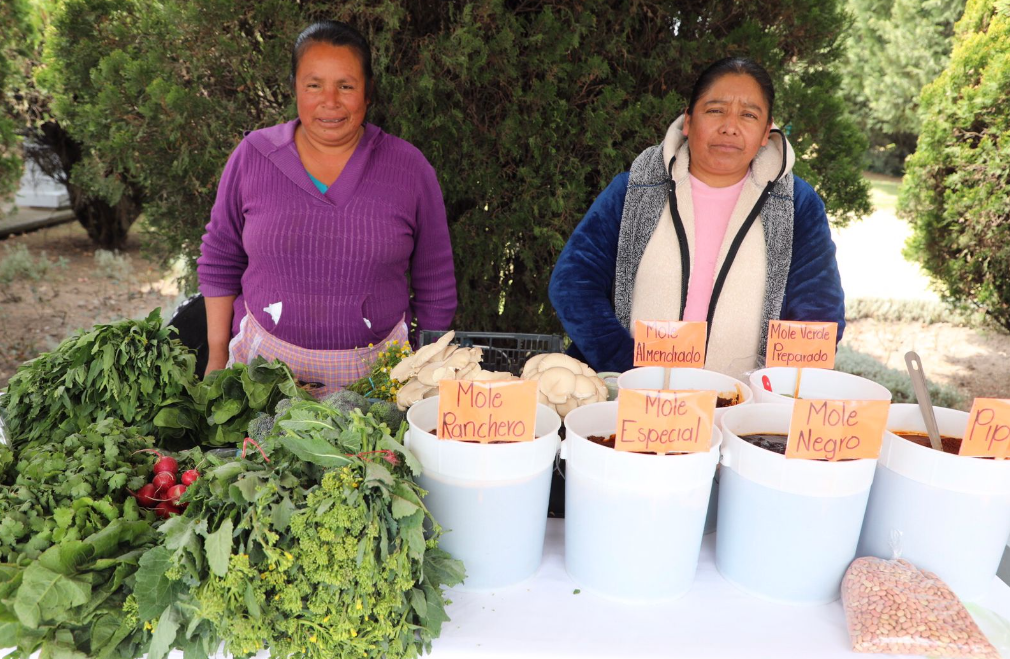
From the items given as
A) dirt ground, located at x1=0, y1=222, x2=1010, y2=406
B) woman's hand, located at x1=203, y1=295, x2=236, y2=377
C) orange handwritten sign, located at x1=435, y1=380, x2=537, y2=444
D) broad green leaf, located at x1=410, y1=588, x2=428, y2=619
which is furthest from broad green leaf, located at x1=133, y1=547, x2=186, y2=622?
dirt ground, located at x1=0, y1=222, x2=1010, y2=406

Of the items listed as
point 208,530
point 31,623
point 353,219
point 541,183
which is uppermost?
point 541,183

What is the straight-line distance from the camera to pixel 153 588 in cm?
93

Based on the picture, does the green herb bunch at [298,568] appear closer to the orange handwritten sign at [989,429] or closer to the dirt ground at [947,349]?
the orange handwritten sign at [989,429]

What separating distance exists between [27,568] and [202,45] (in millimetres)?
2602

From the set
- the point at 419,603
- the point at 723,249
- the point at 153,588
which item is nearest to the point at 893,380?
the point at 723,249

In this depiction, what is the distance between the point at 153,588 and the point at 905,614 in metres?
1.05

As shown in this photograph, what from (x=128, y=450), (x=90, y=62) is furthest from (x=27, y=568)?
(x=90, y=62)

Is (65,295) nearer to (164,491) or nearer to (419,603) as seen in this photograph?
(164,491)

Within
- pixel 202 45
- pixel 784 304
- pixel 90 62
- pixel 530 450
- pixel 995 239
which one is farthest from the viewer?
pixel 995 239

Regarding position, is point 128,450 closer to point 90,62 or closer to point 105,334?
point 105,334

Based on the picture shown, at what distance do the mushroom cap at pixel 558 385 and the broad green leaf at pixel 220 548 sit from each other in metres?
0.58

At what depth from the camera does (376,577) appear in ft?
2.96

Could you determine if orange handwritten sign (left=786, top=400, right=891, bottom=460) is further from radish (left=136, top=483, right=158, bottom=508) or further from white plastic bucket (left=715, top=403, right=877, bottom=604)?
radish (left=136, top=483, right=158, bottom=508)

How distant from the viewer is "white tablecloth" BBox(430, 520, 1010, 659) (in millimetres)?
989
